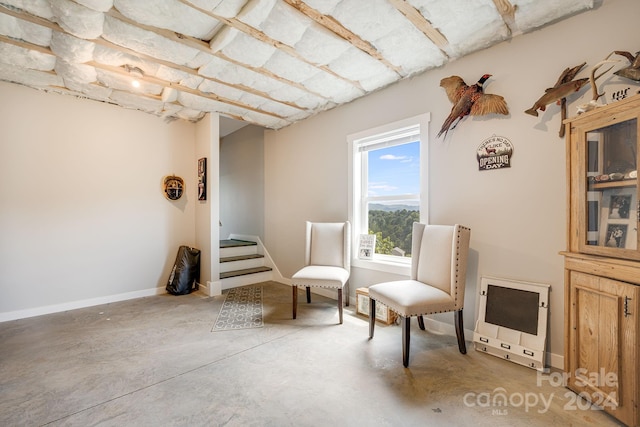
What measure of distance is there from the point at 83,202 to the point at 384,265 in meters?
3.75

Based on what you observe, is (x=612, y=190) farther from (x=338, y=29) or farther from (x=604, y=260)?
(x=338, y=29)

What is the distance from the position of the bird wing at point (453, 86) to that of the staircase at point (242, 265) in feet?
11.7

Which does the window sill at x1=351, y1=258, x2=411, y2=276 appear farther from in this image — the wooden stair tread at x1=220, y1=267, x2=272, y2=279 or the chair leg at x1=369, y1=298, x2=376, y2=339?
the wooden stair tread at x1=220, y1=267, x2=272, y2=279

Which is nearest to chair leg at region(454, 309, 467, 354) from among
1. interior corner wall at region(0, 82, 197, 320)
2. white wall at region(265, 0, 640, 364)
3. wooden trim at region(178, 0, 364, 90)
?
white wall at region(265, 0, 640, 364)

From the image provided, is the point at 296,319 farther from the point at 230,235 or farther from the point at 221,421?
the point at 230,235

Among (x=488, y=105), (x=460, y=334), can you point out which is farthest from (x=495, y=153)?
(x=460, y=334)

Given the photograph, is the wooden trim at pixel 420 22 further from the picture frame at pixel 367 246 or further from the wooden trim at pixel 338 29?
the picture frame at pixel 367 246

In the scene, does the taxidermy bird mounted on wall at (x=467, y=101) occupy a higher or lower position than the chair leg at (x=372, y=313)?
higher

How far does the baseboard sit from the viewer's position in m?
2.90

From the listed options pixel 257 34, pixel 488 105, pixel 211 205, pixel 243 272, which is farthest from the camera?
pixel 243 272

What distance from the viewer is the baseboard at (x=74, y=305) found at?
2.90 meters

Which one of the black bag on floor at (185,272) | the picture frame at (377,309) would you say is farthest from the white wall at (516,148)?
the black bag on floor at (185,272)

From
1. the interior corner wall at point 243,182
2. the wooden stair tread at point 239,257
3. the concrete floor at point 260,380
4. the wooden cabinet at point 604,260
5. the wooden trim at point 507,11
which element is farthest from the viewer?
the interior corner wall at point 243,182

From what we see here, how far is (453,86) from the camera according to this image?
242 centimetres
